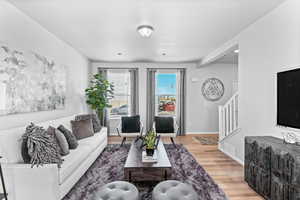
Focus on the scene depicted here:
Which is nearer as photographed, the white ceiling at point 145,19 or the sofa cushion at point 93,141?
the white ceiling at point 145,19

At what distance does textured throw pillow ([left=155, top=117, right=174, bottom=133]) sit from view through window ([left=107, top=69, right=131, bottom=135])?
1.56 metres

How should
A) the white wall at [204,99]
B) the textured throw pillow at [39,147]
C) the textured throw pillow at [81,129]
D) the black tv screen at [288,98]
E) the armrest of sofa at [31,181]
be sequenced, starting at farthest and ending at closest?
1. the white wall at [204,99]
2. the textured throw pillow at [81,129]
3. the black tv screen at [288,98]
4. the textured throw pillow at [39,147]
5. the armrest of sofa at [31,181]

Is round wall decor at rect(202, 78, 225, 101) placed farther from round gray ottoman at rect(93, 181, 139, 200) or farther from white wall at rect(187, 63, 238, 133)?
round gray ottoman at rect(93, 181, 139, 200)

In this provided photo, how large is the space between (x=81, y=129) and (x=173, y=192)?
8.47ft

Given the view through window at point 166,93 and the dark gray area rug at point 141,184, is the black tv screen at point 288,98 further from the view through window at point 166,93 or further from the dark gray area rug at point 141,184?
the view through window at point 166,93

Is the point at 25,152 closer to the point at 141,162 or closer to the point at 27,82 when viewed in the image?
the point at 27,82

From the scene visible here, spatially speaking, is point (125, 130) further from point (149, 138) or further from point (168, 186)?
point (168, 186)

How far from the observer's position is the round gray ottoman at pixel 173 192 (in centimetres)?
180

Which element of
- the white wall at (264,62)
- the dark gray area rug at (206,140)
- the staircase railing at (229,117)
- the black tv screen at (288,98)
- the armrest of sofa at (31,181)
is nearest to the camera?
the armrest of sofa at (31,181)

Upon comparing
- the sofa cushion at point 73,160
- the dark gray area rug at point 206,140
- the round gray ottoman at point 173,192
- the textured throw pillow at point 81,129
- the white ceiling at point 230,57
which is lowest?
the dark gray area rug at point 206,140

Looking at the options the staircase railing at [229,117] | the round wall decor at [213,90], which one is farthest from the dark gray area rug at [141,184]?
the round wall decor at [213,90]

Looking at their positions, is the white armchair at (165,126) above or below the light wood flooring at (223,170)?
above

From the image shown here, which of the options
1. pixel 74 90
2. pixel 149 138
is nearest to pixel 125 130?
pixel 74 90

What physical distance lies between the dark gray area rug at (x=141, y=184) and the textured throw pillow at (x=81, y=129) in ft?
1.91
